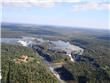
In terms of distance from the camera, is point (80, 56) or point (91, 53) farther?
point (91, 53)

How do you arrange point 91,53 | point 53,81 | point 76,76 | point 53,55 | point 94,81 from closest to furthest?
1. point 53,81
2. point 94,81
3. point 76,76
4. point 53,55
5. point 91,53

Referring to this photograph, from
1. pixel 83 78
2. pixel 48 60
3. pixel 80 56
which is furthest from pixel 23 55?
pixel 83 78

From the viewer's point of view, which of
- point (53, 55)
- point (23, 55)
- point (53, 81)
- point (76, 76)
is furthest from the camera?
point (53, 55)

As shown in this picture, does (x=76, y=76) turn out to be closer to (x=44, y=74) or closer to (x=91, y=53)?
(x=44, y=74)

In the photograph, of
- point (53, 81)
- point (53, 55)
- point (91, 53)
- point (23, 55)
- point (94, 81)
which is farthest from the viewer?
point (91, 53)

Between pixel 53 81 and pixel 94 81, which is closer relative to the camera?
pixel 53 81

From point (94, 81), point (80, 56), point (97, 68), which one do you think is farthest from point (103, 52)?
point (94, 81)

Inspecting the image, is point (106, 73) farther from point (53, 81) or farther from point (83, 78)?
point (53, 81)

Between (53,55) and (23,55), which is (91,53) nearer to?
(53,55)

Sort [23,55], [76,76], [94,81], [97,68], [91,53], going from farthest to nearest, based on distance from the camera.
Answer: [91,53] → [23,55] → [97,68] → [76,76] → [94,81]
